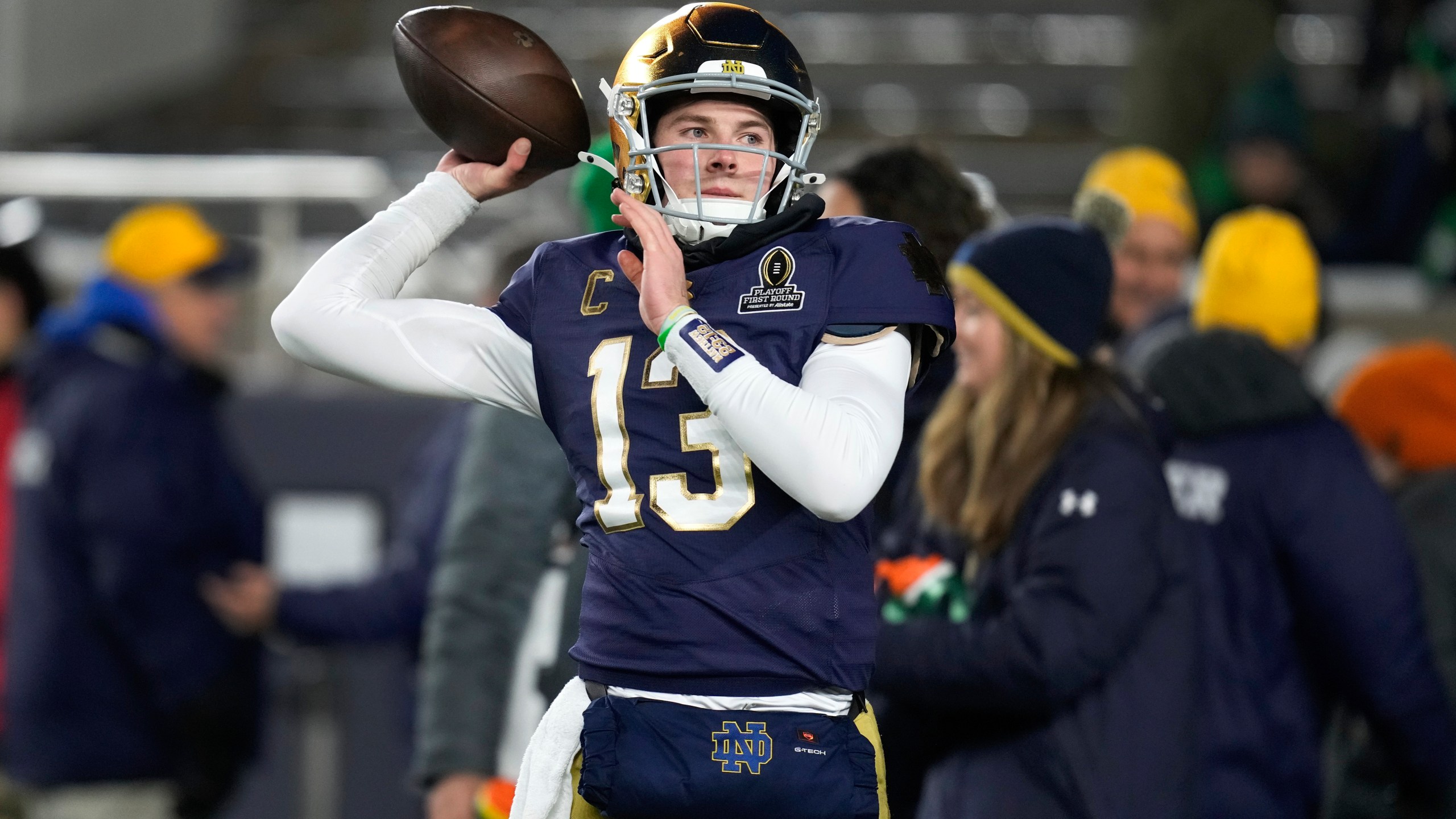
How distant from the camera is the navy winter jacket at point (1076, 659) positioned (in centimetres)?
256

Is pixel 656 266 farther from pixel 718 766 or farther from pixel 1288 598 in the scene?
pixel 1288 598

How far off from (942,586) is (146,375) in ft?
7.95

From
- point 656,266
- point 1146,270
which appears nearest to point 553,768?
point 656,266

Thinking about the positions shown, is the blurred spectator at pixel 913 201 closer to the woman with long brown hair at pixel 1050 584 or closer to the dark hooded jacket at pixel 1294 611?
the woman with long brown hair at pixel 1050 584

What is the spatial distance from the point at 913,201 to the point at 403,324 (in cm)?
115

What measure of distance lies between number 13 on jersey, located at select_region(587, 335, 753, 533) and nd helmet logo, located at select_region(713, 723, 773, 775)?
0.22 metres

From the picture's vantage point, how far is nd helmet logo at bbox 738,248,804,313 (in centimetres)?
191

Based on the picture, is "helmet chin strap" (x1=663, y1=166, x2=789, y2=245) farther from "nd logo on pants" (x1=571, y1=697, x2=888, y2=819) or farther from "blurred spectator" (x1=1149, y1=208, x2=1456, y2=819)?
"blurred spectator" (x1=1149, y1=208, x2=1456, y2=819)

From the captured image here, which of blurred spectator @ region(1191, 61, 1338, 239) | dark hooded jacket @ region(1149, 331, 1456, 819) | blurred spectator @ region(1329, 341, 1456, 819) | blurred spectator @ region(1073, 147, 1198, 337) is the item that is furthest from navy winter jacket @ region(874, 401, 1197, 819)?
blurred spectator @ region(1191, 61, 1338, 239)

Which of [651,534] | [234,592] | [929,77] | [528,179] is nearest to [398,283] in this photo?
[528,179]

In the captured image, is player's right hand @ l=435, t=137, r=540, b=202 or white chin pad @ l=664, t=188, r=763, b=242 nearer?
white chin pad @ l=664, t=188, r=763, b=242

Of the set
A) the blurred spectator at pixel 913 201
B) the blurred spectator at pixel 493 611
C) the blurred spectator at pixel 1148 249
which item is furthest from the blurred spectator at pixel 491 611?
the blurred spectator at pixel 1148 249

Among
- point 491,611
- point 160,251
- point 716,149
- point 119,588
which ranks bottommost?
point 119,588

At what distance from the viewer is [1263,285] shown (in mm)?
3957
